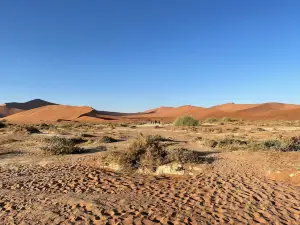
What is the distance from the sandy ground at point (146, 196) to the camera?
223 inches

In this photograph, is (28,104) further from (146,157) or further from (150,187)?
(150,187)

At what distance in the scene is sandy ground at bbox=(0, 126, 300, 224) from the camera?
5668mm

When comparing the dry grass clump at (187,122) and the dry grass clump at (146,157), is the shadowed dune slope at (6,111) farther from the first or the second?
the dry grass clump at (146,157)

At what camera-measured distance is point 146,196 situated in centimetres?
702

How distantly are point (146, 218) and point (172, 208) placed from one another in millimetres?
777

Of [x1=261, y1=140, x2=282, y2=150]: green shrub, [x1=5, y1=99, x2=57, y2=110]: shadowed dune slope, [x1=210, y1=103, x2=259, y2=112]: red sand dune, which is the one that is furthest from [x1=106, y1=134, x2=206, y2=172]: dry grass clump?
[x1=5, y1=99, x2=57, y2=110]: shadowed dune slope

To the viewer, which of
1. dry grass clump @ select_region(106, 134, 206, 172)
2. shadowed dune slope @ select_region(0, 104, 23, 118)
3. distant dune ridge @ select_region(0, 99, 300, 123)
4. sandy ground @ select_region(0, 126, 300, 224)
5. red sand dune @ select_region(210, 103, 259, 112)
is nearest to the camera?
sandy ground @ select_region(0, 126, 300, 224)

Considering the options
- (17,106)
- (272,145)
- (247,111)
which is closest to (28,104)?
(17,106)

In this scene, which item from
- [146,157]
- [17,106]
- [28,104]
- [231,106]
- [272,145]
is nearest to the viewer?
[146,157]

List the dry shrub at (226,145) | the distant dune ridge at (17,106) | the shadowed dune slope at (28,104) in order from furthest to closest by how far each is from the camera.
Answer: the shadowed dune slope at (28,104) → the distant dune ridge at (17,106) → the dry shrub at (226,145)

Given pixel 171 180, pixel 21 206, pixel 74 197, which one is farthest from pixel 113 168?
pixel 21 206

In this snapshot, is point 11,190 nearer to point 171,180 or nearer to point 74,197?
point 74,197

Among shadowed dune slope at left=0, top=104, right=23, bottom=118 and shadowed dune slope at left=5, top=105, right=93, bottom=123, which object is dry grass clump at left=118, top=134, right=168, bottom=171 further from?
shadowed dune slope at left=0, top=104, right=23, bottom=118

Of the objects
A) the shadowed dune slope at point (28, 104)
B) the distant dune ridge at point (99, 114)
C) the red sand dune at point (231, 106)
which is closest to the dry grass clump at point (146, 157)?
the distant dune ridge at point (99, 114)
